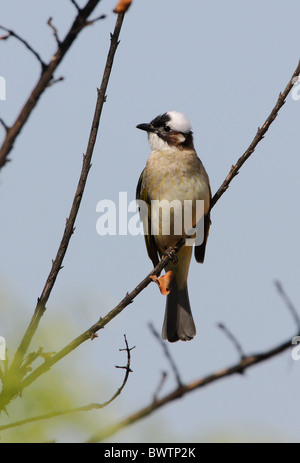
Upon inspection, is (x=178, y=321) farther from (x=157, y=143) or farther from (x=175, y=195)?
(x=157, y=143)

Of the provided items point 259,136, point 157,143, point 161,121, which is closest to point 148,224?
point 157,143

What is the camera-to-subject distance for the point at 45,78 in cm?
194

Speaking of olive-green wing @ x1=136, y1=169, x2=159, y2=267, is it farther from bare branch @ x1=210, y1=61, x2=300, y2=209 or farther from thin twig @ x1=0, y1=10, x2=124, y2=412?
thin twig @ x1=0, y1=10, x2=124, y2=412

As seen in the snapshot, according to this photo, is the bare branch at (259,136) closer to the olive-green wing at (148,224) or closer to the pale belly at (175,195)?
the pale belly at (175,195)

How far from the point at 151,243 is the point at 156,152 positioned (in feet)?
3.29

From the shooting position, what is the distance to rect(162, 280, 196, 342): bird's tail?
7090 mm

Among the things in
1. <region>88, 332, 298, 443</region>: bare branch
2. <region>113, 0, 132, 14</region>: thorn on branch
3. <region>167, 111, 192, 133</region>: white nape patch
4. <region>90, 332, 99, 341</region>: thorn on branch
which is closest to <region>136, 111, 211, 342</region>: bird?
<region>167, 111, 192, 133</region>: white nape patch

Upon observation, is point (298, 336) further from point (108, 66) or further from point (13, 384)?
point (108, 66)

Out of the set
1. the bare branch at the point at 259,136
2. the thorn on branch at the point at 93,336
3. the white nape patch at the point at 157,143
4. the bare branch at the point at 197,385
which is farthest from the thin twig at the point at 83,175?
the white nape patch at the point at 157,143

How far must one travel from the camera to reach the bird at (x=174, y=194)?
692 centimetres

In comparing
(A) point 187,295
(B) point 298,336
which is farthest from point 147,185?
(B) point 298,336

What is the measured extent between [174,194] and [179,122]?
1.10 meters

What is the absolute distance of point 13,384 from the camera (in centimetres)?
216

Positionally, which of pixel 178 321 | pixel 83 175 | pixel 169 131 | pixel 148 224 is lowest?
pixel 83 175
